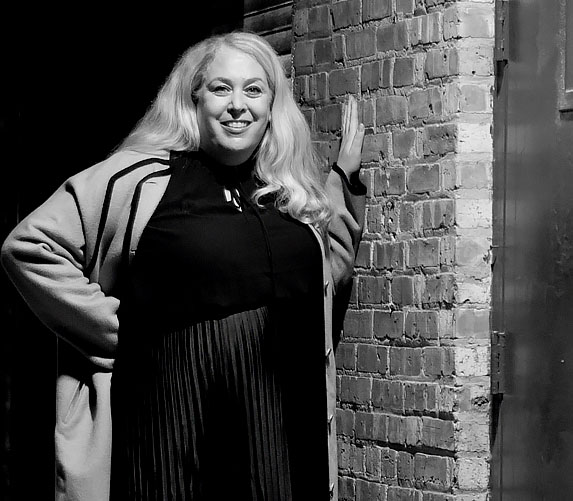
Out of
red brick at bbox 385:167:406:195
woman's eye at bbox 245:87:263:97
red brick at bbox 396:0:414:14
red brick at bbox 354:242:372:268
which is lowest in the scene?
red brick at bbox 354:242:372:268

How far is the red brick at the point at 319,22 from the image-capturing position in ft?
15.8

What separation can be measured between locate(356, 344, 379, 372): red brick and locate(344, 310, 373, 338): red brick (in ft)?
0.14

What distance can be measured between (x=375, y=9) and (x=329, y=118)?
0.45 metres

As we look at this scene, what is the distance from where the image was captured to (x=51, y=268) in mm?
4195

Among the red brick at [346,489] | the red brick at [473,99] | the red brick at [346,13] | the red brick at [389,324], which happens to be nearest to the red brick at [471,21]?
the red brick at [473,99]

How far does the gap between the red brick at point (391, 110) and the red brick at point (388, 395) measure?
91cm

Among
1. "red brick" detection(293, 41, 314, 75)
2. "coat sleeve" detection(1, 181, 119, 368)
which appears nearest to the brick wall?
"red brick" detection(293, 41, 314, 75)

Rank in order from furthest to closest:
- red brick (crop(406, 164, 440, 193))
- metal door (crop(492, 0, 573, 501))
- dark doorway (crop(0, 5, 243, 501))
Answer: dark doorway (crop(0, 5, 243, 501)) → red brick (crop(406, 164, 440, 193)) → metal door (crop(492, 0, 573, 501))

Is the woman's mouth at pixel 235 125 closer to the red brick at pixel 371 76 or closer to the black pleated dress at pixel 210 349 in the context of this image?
the black pleated dress at pixel 210 349

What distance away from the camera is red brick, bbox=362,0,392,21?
4492 mm

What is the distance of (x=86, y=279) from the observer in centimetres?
428

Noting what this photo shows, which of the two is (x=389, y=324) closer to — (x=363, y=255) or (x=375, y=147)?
(x=363, y=255)

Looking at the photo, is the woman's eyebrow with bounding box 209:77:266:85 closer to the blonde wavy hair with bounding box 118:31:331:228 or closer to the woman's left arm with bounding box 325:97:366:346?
the blonde wavy hair with bounding box 118:31:331:228

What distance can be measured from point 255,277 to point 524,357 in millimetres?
911
